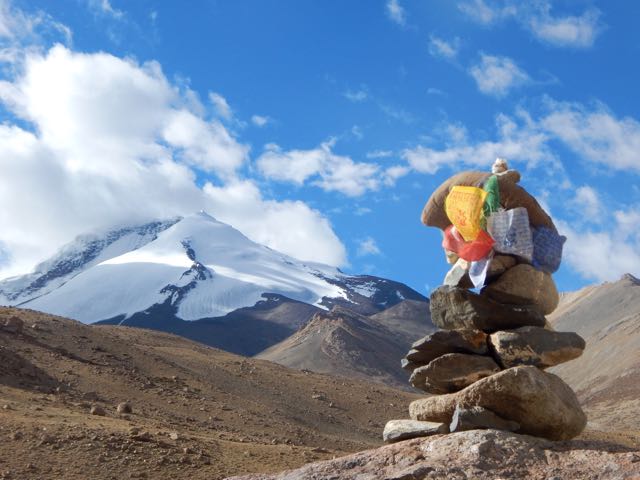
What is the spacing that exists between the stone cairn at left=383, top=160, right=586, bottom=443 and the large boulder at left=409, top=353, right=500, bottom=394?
0.01 m

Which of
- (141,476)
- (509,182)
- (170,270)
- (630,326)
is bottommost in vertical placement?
(141,476)

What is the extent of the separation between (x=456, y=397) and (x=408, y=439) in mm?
981

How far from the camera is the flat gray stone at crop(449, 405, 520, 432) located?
11.6 metres

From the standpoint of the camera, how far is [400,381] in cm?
8531

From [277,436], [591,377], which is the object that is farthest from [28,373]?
[591,377]

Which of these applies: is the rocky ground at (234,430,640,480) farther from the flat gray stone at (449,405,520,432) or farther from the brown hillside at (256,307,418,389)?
the brown hillside at (256,307,418,389)

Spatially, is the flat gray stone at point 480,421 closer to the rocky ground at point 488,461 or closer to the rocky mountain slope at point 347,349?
the rocky ground at point 488,461

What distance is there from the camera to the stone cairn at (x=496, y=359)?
11641 millimetres

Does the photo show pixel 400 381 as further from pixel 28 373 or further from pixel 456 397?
pixel 456 397

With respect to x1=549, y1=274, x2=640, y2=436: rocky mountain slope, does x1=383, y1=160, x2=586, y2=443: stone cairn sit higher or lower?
lower

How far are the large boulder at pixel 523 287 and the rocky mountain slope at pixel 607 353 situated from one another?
3248 centimetres

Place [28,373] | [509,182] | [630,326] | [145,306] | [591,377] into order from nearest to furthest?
[509,182], [28,373], [591,377], [630,326], [145,306]

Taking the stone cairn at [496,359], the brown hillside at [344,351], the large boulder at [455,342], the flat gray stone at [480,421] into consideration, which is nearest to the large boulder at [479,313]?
the stone cairn at [496,359]

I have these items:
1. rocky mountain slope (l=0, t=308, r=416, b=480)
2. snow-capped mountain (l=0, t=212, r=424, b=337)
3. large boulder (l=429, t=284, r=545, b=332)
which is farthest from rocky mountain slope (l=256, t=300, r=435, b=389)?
large boulder (l=429, t=284, r=545, b=332)
